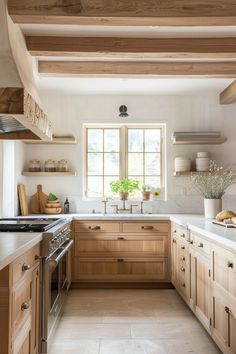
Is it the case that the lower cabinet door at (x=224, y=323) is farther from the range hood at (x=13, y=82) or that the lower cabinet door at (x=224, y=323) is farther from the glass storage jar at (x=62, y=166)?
the glass storage jar at (x=62, y=166)

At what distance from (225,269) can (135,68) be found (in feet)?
7.46

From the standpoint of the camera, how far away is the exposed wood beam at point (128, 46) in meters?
3.08

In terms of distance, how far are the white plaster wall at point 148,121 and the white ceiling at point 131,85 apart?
0.47 feet

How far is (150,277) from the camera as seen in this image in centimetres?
414

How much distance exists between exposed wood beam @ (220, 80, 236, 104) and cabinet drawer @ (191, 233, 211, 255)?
1.99m

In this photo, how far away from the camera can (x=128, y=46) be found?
10.2 feet

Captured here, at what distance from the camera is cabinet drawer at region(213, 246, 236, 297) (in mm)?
2139

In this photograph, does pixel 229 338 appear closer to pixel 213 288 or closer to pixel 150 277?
pixel 213 288

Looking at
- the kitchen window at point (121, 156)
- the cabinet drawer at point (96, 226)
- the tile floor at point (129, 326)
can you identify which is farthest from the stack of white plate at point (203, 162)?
the tile floor at point (129, 326)

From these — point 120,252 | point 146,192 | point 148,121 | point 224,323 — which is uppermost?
point 148,121

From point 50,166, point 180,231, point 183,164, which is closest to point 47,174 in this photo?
point 50,166

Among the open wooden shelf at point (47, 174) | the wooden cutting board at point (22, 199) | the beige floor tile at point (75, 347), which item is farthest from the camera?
the open wooden shelf at point (47, 174)

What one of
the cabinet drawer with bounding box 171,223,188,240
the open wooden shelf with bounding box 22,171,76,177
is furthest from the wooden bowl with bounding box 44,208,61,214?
the cabinet drawer with bounding box 171,223,188,240

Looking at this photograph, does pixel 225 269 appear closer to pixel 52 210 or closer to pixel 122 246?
pixel 122 246
